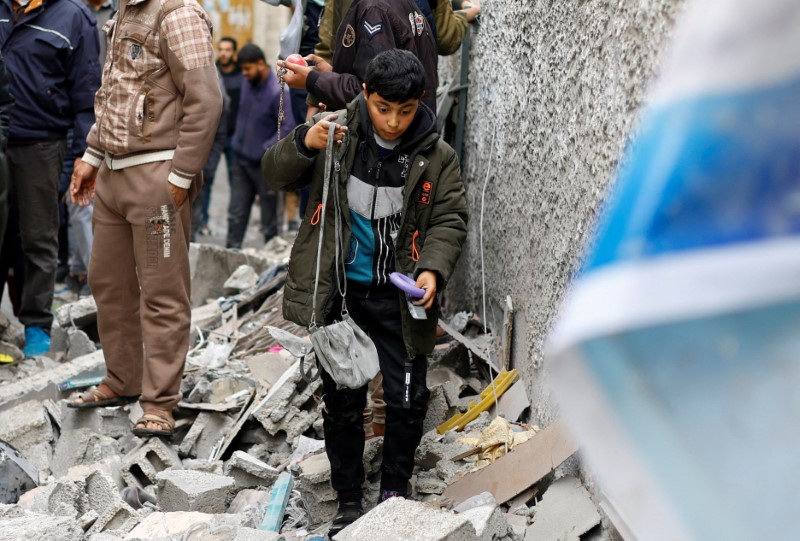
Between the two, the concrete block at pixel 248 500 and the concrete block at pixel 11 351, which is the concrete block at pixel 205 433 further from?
the concrete block at pixel 11 351

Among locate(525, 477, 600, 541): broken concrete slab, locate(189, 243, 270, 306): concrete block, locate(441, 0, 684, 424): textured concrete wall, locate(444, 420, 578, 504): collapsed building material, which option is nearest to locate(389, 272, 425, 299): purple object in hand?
locate(441, 0, 684, 424): textured concrete wall

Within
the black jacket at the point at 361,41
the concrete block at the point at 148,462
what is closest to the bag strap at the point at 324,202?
the black jacket at the point at 361,41

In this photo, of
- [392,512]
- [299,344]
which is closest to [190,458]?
[299,344]

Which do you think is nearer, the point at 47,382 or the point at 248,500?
the point at 248,500

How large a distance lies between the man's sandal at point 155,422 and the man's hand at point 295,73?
5.28 feet

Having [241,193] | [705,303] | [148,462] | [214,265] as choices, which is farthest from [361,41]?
[241,193]

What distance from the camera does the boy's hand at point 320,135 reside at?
125 inches

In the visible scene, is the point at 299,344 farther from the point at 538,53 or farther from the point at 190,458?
the point at 538,53

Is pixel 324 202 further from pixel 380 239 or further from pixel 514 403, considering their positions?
pixel 514 403

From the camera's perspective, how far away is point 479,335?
5230 millimetres

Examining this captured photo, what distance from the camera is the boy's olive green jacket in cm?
331

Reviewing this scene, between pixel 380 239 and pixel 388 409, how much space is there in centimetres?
64

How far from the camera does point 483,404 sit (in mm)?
4266

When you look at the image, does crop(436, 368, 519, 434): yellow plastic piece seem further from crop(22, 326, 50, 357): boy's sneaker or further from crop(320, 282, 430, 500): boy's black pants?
crop(22, 326, 50, 357): boy's sneaker
